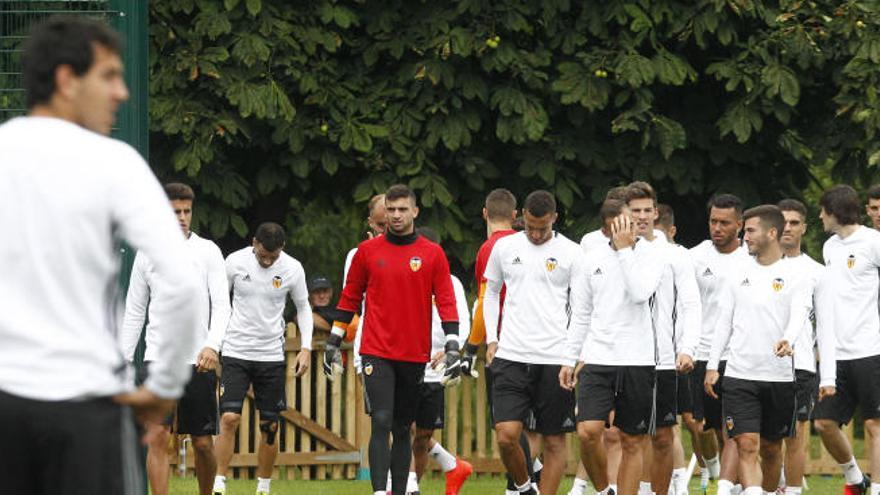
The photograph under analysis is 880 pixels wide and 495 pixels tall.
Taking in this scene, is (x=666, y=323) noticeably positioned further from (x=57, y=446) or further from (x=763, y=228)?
(x=57, y=446)

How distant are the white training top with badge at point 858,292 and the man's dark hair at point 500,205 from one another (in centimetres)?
267

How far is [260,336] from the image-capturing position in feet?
47.6

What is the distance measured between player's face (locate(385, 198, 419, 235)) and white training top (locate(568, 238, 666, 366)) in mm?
1393

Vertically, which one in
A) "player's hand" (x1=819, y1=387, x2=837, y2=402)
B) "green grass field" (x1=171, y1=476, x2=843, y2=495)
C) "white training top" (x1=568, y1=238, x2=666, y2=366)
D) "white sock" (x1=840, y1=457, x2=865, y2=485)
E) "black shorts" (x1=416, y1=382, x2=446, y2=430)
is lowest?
"green grass field" (x1=171, y1=476, x2=843, y2=495)

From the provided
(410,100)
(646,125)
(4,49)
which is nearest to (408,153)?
(410,100)

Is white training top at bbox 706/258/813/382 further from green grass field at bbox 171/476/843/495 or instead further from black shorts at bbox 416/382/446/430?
green grass field at bbox 171/476/843/495

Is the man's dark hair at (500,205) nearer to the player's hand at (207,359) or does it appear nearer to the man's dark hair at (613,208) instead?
the man's dark hair at (613,208)

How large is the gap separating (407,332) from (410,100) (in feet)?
16.8

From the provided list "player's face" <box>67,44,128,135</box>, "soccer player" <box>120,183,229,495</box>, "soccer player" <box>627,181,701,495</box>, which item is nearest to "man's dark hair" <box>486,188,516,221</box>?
"soccer player" <box>627,181,701,495</box>

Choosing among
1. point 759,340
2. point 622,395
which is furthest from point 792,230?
point 622,395

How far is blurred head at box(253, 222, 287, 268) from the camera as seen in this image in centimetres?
1427

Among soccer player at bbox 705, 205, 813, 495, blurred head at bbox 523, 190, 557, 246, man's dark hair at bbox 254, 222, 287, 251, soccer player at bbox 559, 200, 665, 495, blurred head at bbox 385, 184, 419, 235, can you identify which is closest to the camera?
soccer player at bbox 705, 205, 813, 495

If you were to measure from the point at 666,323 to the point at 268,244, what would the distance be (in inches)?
131

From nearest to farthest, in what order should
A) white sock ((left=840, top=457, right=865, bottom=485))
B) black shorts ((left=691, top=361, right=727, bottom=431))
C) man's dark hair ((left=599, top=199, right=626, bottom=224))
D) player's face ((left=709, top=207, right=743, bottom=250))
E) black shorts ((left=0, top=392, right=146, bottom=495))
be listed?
black shorts ((left=0, top=392, right=146, bottom=495))
man's dark hair ((left=599, top=199, right=626, bottom=224))
player's face ((left=709, top=207, right=743, bottom=250))
white sock ((left=840, top=457, right=865, bottom=485))
black shorts ((left=691, top=361, right=727, bottom=431))
